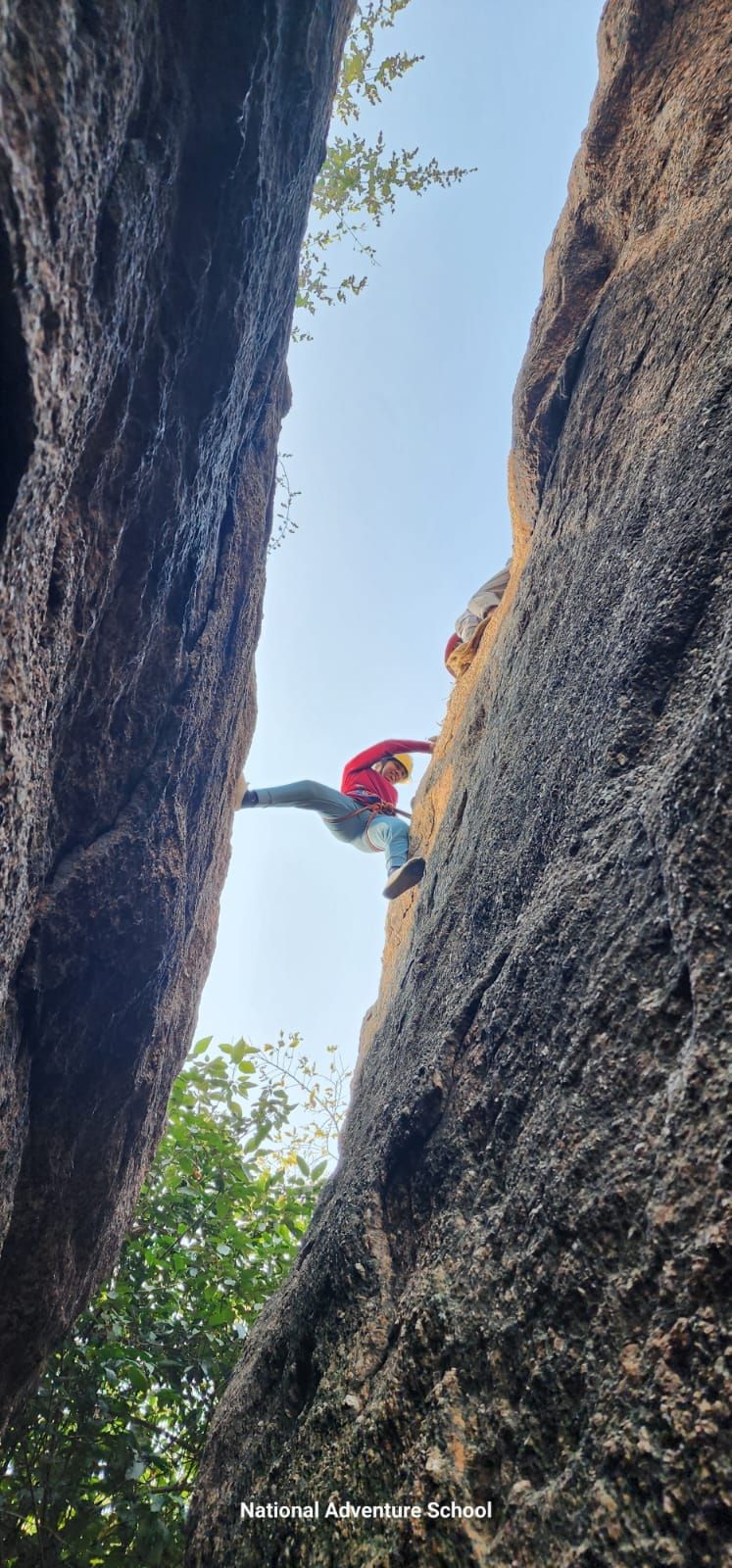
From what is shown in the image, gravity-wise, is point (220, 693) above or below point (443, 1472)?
above

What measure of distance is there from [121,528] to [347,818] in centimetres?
609

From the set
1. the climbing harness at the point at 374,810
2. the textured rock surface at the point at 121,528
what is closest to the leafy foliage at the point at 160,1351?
the textured rock surface at the point at 121,528

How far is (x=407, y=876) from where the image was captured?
669cm

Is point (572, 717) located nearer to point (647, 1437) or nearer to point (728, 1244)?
point (728, 1244)

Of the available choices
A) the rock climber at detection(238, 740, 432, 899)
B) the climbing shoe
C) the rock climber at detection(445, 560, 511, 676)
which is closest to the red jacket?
the rock climber at detection(238, 740, 432, 899)

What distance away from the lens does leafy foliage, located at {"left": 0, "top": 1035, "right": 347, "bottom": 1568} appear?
194 inches

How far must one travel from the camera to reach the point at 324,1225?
4055 millimetres

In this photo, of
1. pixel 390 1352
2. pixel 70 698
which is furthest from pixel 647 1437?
pixel 70 698

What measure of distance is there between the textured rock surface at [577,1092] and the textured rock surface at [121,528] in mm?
1346

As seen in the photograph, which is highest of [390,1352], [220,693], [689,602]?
[220,693]

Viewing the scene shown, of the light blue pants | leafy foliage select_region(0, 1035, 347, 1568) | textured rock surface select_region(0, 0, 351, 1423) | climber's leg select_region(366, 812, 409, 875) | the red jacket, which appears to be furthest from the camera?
the red jacket

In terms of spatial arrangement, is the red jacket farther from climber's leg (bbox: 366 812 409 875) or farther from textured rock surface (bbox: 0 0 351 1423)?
textured rock surface (bbox: 0 0 351 1423)

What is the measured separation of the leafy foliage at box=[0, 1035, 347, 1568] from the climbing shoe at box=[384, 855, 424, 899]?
2.32m

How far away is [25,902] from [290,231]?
3.78 metres
